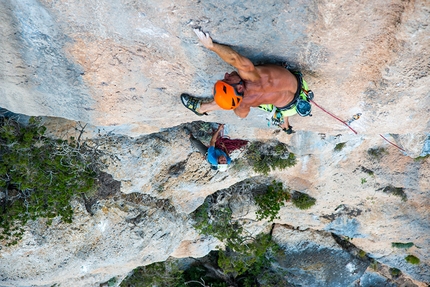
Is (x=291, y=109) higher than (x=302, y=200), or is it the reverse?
(x=291, y=109)

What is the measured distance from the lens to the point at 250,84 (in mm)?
3639

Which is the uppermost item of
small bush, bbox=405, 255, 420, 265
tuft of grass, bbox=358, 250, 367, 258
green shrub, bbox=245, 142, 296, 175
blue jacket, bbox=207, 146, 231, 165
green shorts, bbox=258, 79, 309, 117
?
green shorts, bbox=258, 79, 309, 117

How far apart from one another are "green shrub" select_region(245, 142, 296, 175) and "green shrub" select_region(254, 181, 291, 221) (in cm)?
107

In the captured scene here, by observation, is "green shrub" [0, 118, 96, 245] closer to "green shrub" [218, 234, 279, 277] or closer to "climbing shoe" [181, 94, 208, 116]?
"climbing shoe" [181, 94, 208, 116]

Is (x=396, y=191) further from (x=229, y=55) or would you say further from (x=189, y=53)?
(x=189, y=53)

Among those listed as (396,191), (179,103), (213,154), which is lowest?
(396,191)

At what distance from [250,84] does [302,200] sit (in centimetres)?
498

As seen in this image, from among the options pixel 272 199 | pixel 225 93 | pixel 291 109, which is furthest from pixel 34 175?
pixel 272 199

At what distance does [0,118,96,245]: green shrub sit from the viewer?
184 inches

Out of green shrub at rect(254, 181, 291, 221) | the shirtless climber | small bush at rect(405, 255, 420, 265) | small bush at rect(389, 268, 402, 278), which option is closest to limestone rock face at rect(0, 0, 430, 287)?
the shirtless climber

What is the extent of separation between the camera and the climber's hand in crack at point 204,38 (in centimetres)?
321

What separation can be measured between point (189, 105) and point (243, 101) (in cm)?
72

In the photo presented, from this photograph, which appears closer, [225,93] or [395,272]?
[225,93]

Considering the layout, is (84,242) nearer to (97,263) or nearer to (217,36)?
(97,263)
